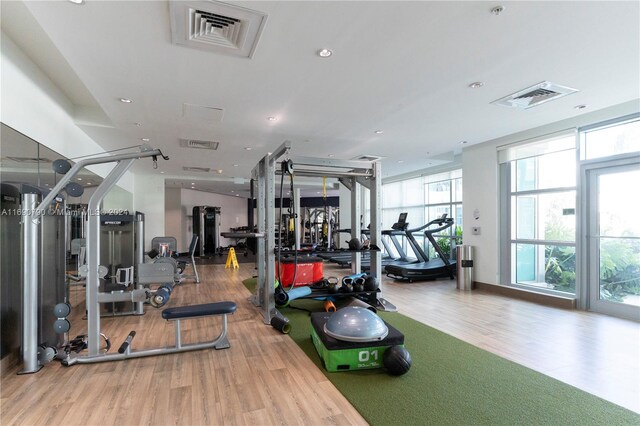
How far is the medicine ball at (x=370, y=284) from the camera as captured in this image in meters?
4.26

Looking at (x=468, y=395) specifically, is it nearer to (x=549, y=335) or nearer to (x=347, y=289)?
(x=549, y=335)

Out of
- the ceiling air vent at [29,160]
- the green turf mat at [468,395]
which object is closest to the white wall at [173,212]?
the ceiling air vent at [29,160]

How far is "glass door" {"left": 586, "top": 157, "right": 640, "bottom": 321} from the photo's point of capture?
3941 mm

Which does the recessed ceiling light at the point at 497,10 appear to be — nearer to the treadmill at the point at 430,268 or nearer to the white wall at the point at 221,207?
the treadmill at the point at 430,268

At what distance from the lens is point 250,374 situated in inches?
98.9

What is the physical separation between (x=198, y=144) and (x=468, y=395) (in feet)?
17.6

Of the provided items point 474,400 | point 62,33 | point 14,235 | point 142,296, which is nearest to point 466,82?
point 474,400

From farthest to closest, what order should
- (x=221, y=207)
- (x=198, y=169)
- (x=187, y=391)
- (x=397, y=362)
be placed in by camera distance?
(x=221, y=207), (x=198, y=169), (x=397, y=362), (x=187, y=391)

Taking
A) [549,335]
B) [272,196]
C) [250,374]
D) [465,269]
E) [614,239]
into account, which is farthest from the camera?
[465,269]

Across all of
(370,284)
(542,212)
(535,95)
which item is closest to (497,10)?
(535,95)

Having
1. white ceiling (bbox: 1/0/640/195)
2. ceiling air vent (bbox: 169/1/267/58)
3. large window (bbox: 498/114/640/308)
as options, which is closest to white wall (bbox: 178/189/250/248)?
white ceiling (bbox: 1/0/640/195)

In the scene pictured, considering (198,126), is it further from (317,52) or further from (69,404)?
(69,404)

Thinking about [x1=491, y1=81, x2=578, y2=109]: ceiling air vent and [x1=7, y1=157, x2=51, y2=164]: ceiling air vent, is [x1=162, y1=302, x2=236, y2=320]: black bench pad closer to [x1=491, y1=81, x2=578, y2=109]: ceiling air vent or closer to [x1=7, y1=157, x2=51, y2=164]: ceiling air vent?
[x1=7, y1=157, x2=51, y2=164]: ceiling air vent

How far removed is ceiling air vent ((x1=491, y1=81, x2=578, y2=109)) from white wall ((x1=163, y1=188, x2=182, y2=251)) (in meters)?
11.1
